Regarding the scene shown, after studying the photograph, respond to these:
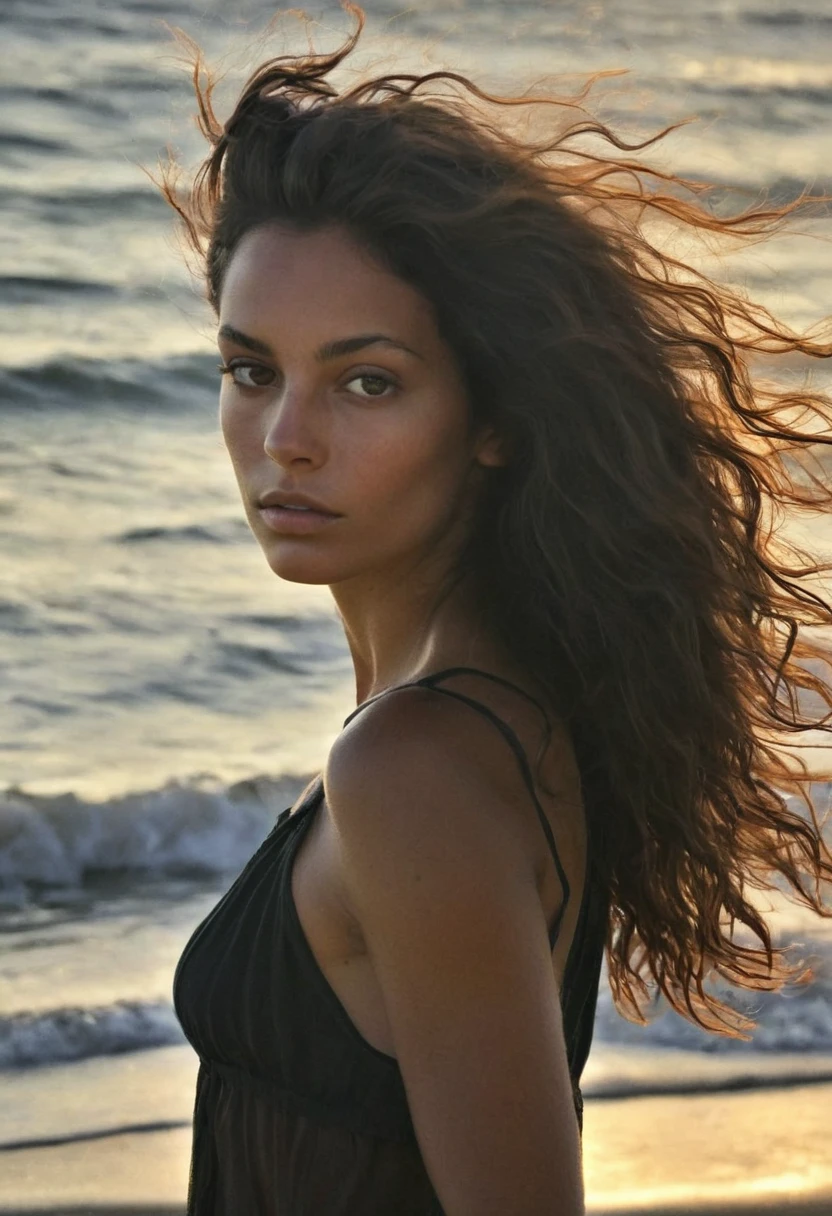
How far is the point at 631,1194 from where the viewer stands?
14.0ft

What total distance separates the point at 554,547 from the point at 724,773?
416mm

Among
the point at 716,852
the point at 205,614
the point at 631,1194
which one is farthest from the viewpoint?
the point at 205,614

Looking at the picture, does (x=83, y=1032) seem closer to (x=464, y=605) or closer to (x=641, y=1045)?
(x=641, y=1045)

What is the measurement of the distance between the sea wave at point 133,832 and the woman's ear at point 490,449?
4.71 m

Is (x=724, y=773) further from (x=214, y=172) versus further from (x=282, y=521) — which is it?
(x=214, y=172)

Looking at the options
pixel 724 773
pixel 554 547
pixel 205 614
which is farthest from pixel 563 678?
pixel 205 614

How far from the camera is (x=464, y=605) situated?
2.24 meters

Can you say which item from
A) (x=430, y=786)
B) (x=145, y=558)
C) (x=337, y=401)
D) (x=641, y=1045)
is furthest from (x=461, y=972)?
(x=145, y=558)

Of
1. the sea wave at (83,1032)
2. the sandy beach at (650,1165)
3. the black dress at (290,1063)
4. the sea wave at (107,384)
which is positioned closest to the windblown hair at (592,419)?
the black dress at (290,1063)

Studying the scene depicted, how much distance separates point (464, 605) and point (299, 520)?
0.23 meters

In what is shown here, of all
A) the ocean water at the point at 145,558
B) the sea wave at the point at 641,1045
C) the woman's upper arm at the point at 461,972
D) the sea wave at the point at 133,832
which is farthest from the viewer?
the sea wave at the point at 133,832

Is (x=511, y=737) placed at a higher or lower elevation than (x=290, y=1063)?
higher

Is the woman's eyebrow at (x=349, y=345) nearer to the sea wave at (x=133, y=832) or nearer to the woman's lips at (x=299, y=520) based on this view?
the woman's lips at (x=299, y=520)

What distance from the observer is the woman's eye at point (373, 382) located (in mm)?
2133
